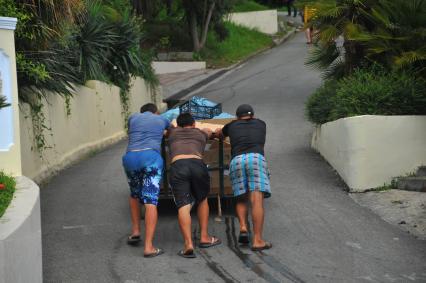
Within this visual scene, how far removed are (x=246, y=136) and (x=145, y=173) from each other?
1231 millimetres

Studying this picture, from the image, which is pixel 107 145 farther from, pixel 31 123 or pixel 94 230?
pixel 94 230

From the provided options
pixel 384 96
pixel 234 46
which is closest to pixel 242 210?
pixel 384 96

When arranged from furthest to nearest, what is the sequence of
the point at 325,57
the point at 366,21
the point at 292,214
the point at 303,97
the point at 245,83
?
1. the point at 245,83
2. the point at 303,97
3. the point at 325,57
4. the point at 366,21
5. the point at 292,214

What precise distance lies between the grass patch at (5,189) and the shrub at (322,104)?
23.5 feet

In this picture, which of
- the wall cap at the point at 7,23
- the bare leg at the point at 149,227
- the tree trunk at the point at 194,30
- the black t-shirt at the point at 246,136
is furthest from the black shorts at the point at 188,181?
the tree trunk at the point at 194,30

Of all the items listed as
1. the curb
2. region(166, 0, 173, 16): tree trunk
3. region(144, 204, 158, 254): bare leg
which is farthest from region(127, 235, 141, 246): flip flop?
region(166, 0, 173, 16): tree trunk

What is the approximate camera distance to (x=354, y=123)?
37.1ft

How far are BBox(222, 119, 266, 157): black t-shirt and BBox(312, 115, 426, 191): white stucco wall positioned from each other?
2932 millimetres

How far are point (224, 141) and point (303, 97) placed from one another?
1293cm

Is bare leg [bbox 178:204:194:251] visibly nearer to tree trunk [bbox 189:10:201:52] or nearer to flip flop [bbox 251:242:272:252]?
flip flop [bbox 251:242:272:252]

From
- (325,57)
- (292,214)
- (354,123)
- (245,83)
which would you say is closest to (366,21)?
(325,57)

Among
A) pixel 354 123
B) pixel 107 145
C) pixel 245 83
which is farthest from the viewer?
pixel 245 83

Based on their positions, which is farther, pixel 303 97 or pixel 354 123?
pixel 303 97

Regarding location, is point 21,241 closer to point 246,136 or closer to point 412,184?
point 246,136
